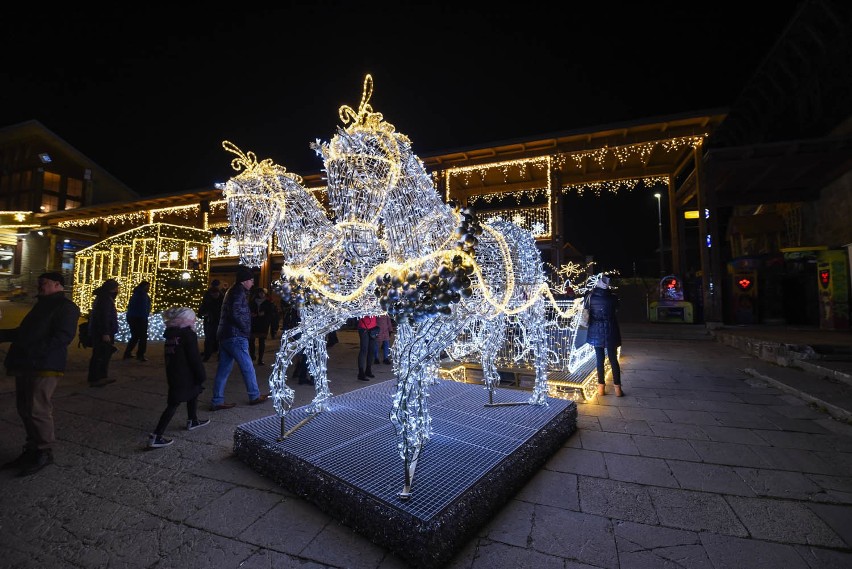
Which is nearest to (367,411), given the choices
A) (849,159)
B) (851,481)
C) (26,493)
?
(26,493)

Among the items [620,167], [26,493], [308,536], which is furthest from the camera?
[620,167]

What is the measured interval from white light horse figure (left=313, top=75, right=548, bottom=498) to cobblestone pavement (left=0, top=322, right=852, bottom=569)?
730mm

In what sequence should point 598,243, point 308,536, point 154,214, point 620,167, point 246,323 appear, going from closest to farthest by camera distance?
point 308,536, point 246,323, point 620,167, point 154,214, point 598,243

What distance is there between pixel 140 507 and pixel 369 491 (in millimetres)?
1419

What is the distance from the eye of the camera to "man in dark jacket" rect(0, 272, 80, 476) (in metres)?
2.66

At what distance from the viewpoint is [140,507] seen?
2.16m

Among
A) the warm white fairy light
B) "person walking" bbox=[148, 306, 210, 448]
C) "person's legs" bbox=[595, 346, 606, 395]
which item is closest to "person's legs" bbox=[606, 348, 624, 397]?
"person's legs" bbox=[595, 346, 606, 395]

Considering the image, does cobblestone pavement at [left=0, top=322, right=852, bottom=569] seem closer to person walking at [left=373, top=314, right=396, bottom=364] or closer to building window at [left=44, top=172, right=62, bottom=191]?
person walking at [left=373, top=314, right=396, bottom=364]

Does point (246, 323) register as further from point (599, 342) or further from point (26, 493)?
point (599, 342)

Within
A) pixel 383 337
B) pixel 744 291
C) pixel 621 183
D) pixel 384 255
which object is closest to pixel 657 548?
pixel 384 255

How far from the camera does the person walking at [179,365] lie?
3.06 m

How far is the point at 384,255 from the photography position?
2.63m

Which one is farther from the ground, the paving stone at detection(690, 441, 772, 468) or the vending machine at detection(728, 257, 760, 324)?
the vending machine at detection(728, 257, 760, 324)

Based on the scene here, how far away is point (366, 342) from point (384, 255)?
3302mm
